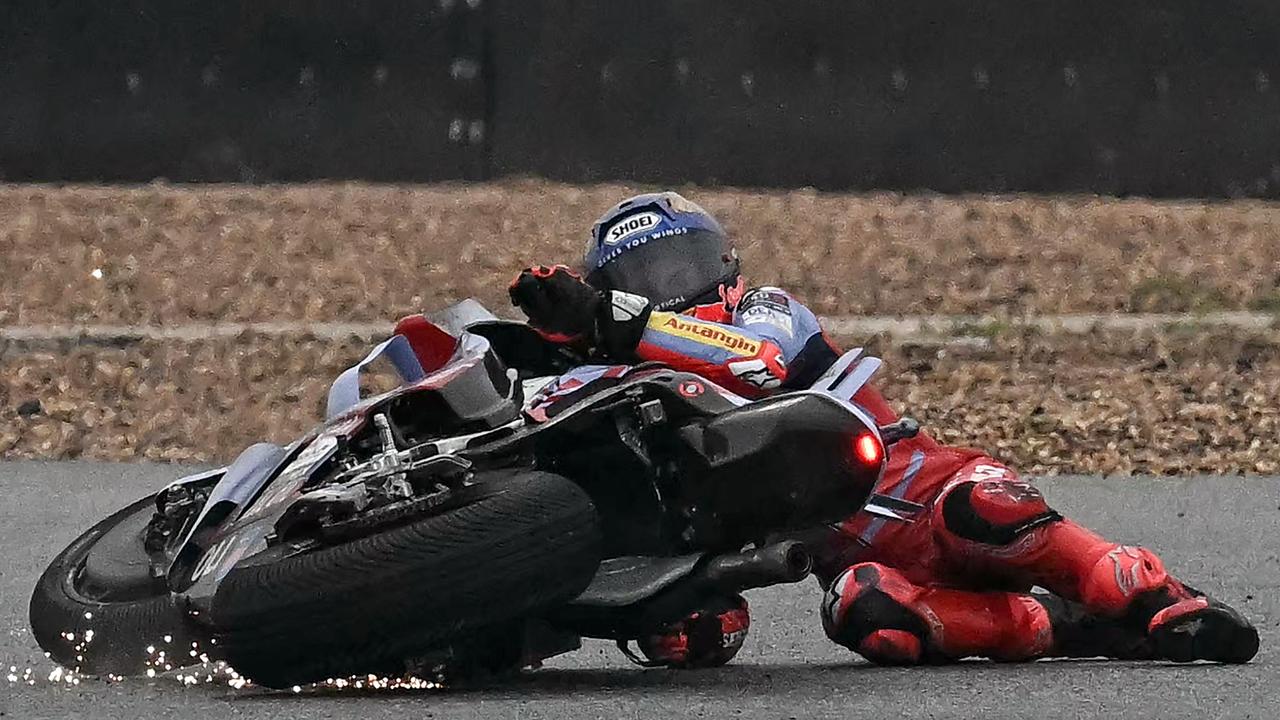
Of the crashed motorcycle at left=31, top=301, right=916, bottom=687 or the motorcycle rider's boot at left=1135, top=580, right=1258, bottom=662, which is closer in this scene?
the crashed motorcycle at left=31, top=301, right=916, bottom=687

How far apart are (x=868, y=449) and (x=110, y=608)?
1591mm

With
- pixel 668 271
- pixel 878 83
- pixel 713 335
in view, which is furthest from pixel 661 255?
pixel 878 83

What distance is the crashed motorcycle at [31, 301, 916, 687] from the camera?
13.6 feet

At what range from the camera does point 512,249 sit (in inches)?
495

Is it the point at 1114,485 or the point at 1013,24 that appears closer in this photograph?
the point at 1114,485

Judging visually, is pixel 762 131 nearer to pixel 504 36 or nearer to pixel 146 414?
pixel 504 36

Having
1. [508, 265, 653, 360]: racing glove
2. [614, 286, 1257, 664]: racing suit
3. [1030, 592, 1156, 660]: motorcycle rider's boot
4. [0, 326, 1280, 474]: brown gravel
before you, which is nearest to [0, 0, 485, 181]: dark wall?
[0, 326, 1280, 474]: brown gravel

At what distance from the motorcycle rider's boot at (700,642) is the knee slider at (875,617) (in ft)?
0.62

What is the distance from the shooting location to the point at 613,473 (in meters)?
4.60

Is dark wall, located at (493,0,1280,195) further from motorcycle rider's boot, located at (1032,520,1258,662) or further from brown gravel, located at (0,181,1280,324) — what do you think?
motorcycle rider's boot, located at (1032,520,1258,662)

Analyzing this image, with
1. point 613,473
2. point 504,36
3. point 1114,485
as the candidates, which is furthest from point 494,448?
point 504,36

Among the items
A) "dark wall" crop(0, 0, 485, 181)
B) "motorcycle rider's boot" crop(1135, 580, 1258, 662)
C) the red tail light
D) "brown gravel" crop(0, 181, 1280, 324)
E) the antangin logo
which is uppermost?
the antangin logo

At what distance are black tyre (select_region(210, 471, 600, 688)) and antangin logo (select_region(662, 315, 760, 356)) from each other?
775mm

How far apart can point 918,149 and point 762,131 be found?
86cm
